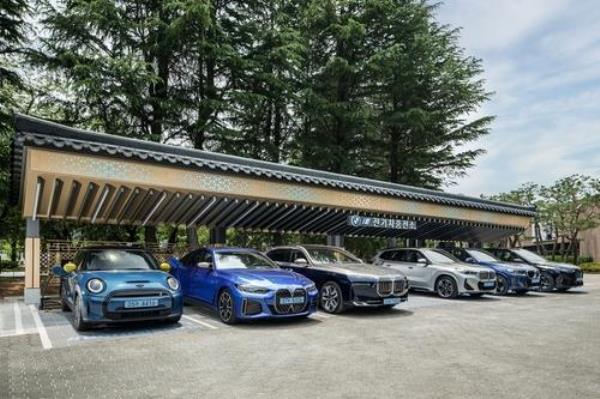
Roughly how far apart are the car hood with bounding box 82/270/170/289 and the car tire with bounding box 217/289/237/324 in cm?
120

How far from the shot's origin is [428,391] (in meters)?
4.84

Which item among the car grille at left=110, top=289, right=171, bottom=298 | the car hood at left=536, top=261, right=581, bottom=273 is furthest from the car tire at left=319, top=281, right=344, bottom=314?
the car hood at left=536, top=261, right=581, bottom=273

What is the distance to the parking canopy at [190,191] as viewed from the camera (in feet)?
35.6

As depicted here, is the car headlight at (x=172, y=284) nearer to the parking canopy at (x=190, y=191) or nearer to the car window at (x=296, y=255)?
the car window at (x=296, y=255)

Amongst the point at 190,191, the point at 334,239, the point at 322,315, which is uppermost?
the point at 190,191

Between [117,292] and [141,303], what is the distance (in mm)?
445

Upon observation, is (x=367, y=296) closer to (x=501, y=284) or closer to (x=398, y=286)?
(x=398, y=286)

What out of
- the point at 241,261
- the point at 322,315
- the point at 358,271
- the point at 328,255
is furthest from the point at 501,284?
the point at 241,261

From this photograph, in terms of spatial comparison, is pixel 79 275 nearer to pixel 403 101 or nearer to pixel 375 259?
pixel 375 259

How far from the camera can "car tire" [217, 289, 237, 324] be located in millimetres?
8684

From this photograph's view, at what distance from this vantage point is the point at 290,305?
8727 millimetres

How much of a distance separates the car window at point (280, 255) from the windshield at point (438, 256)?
5.05 meters

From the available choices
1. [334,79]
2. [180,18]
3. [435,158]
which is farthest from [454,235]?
[180,18]

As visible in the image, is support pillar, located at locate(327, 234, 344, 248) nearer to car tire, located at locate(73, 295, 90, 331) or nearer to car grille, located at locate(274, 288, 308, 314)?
car grille, located at locate(274, 288, 308, 314)
